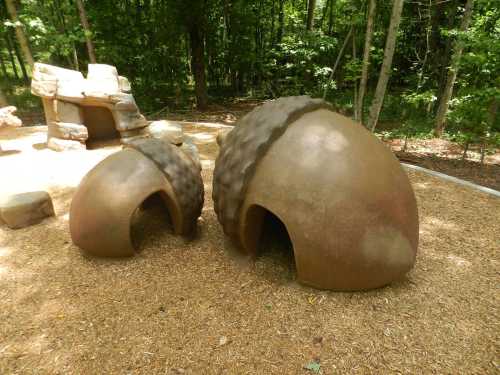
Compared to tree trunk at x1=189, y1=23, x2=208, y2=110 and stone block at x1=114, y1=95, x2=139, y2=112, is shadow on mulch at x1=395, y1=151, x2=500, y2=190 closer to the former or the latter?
stone block at x1=114, y1=95, x2=139, y2=112

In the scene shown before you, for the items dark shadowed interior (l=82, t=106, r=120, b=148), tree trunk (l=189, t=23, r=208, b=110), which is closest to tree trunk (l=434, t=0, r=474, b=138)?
dark shadowed interior (l=82, t=106, r=120, b=148)

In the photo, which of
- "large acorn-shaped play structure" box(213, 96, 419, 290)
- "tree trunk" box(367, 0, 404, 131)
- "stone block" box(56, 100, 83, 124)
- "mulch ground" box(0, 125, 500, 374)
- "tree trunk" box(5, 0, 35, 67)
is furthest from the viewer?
"tree trunk" box(5, 0, 35, 67)

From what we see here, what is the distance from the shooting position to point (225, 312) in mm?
2902

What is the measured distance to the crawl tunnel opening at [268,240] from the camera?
124 inches

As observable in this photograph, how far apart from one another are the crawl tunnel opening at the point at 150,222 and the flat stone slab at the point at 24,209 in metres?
1.33

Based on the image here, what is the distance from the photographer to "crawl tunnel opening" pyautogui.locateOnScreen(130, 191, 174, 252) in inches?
151

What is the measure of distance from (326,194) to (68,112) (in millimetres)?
6992

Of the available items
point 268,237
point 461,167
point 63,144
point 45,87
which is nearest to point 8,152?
point 63,144

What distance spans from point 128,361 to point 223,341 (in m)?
0.74

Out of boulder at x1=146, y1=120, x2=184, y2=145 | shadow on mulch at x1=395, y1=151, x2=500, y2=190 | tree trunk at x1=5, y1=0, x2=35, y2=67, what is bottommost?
shadow on mulch at x1=395, y1=151, x2=500, y2=190

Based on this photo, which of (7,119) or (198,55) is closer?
(7,119)

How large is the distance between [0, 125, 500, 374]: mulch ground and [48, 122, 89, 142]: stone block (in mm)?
3797

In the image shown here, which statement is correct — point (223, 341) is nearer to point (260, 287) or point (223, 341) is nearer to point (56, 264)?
point (260, 287)

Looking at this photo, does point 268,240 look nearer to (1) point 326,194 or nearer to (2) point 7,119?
(1) point 326,194
